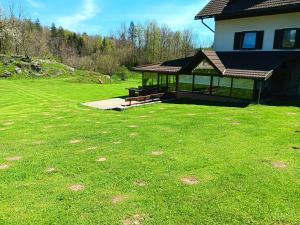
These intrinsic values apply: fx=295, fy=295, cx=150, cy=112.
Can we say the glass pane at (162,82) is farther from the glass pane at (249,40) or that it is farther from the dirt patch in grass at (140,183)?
the dirt patch in grass at (140,183)

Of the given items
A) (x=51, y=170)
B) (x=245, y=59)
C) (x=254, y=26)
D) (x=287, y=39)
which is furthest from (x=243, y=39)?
(x=51, y=170)

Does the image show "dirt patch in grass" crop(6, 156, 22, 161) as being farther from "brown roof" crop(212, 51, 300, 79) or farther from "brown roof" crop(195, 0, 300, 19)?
"brown roof" crop(195, 0, 300, 19)

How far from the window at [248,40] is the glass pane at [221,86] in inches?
174

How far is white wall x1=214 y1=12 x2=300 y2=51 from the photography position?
20844mm

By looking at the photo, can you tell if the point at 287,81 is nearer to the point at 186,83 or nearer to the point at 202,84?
the point at 202,84

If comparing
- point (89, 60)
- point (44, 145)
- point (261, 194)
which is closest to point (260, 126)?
point (261, 194)

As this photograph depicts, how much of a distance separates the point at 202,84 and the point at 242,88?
341 centimetres

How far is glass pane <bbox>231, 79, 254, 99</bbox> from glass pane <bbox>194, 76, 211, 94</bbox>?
2.18 m

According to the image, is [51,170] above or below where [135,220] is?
below

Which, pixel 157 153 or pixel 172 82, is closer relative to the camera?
pixel 157 153

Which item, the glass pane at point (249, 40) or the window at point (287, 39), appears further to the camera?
the glass pane at point (249, 40)

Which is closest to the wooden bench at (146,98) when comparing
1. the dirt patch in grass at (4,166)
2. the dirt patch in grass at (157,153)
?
the dirt patch in grass at (157,153)

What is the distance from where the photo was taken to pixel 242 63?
69.1ft

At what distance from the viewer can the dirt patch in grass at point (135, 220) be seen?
552cm
